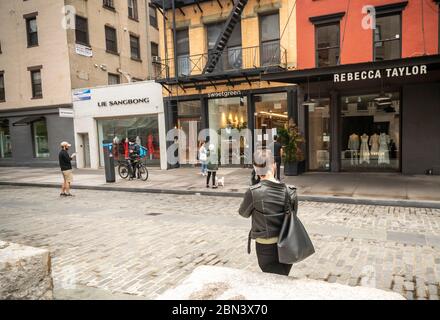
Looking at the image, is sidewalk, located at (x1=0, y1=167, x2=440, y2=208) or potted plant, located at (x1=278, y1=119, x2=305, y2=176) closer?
sidewalk, located at (x1=0, y1=167, x2=440, y2=208)

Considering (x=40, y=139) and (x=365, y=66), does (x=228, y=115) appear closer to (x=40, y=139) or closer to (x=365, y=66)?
(x=365, y=66)

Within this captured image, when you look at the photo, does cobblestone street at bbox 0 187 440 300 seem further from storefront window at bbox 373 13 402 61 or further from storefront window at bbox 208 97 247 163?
storefront window at bbox 208 97 247 163

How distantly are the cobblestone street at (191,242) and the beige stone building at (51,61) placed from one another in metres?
13.0

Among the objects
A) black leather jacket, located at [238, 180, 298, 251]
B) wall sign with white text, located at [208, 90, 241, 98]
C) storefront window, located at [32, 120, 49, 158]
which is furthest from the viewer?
storefront window, located at [32, 120, 49, 158]

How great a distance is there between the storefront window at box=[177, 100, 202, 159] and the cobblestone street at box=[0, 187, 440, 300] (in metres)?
9.29

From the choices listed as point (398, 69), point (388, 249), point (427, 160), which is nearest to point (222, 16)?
point (398, 69)

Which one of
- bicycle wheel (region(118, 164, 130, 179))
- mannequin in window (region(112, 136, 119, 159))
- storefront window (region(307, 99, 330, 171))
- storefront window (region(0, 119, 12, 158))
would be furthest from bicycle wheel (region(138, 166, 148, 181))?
storefront window (region(0, 119, 12, 158))

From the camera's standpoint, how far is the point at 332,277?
4.62 metres

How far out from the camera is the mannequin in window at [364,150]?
1536cm

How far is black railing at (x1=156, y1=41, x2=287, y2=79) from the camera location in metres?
16.8

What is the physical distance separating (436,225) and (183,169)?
1368cm

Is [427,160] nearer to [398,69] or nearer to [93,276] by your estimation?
[398,69]

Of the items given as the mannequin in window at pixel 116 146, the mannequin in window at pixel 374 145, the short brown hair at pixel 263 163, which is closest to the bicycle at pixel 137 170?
the mannequin in window at pixel 116 146

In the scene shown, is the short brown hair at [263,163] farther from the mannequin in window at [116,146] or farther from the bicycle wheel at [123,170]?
the mannequin in window at [116,146]
